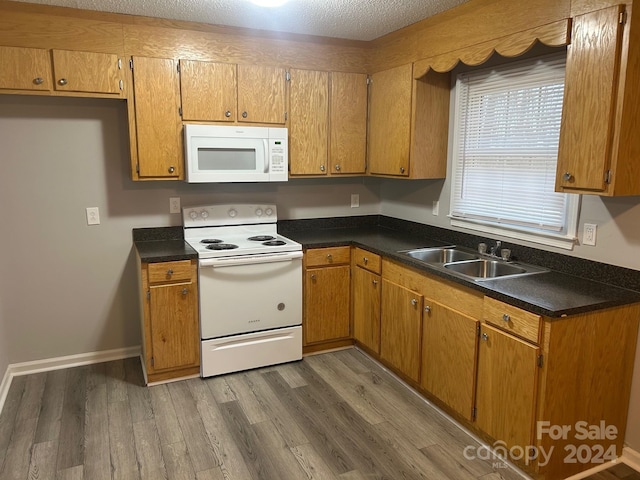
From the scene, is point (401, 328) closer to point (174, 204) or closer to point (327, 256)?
point (327, 256)

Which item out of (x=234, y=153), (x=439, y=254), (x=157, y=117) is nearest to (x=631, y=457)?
(x=439, y=254)

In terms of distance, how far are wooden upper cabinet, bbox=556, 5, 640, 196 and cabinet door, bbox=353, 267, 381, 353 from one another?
1.50 metres

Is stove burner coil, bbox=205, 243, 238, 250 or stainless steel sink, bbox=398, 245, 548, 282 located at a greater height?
stove burner coil, bbox=205, 243, 238, 250

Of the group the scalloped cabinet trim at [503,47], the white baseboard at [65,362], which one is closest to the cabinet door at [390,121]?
the scalloped cabinet trim at [503,47]

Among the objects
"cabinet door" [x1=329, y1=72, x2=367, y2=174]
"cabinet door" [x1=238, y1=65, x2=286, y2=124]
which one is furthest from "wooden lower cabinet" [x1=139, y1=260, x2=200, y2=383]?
"cabinet door" [x1=329, y1=72, x2=367, y2=174]

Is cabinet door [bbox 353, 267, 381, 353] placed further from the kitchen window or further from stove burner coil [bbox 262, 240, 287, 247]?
the kitchen window

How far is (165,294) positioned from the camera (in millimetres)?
3006

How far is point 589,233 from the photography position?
242 cm

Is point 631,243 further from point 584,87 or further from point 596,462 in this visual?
point 596,462

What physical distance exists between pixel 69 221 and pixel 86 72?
3.30 feet

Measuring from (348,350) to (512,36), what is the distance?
7.80 ft

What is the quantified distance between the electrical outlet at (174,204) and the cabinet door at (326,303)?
107 cm

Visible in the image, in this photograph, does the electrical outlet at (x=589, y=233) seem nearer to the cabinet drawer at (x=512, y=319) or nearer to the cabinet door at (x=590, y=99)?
the cabinet door at (x=590, y=99)

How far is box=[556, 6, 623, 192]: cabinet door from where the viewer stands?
6.48 ft
